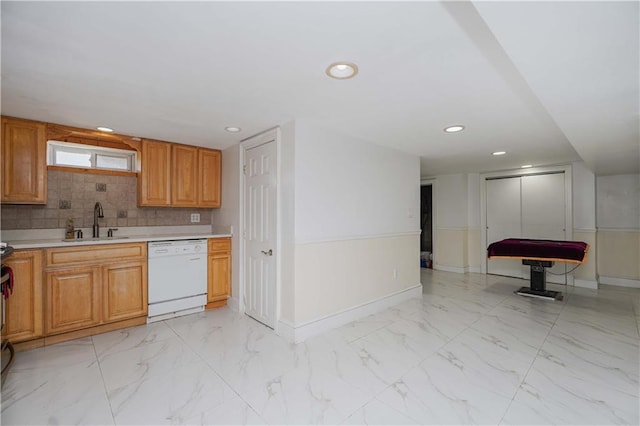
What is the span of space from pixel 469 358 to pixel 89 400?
2785mm

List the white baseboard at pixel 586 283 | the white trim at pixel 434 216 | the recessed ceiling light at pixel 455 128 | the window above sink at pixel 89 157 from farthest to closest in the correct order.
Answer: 1. the white trim at pixel 434 216
2. the white baseboard at pixel 586 283
3. the window above sink at pixel 89 157
4. the recessed ceiling light at pixel 455 128

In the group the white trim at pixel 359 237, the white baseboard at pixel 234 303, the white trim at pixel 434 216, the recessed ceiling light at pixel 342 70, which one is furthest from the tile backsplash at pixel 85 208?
the white trim at pixel 434 216

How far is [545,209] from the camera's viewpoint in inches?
207

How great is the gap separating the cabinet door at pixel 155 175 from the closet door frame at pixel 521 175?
5.64 metres

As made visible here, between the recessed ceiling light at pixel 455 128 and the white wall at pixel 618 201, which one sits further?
the white wall at pixel 618 201

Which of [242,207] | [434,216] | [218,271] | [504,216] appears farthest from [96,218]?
[504,216]

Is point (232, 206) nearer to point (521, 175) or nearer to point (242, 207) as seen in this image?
point (242, 207)

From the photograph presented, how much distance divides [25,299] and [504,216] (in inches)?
273

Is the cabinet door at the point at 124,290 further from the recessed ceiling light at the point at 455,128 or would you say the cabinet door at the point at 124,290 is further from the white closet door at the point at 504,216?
the white closet door at the point at 504,216

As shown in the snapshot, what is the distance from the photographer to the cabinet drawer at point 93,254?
272cm

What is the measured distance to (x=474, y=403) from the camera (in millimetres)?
1868

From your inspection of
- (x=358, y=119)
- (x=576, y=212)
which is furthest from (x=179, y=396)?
A: (x=576, y=212)

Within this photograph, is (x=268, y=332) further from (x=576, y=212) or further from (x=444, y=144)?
(x=576, y=212)

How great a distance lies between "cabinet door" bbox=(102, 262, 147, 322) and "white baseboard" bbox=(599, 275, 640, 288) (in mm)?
7157
